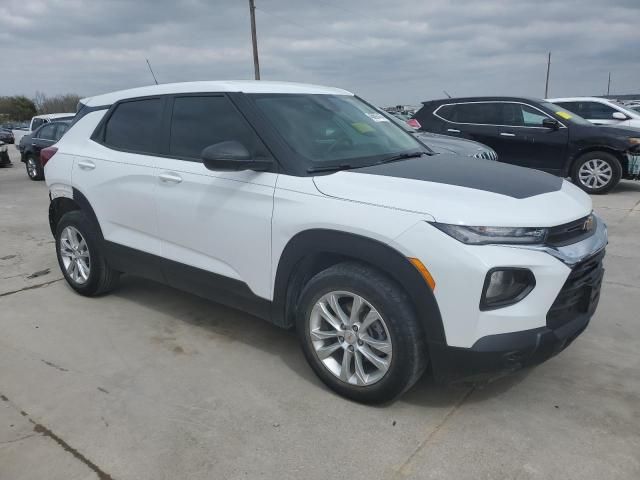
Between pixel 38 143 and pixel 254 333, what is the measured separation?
12.1 metres

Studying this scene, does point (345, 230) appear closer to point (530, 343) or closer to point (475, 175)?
point (475, 175)

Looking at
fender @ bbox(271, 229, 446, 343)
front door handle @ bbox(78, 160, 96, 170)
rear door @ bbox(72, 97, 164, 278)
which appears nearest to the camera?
fender @ bbox(271, 229, 446, 343)

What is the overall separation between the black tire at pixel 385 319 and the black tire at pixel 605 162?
798 centimetres

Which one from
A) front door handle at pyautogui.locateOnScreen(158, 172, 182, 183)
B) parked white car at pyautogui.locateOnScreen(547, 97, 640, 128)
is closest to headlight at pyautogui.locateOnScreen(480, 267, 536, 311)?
front door handle at pyautogui.locateOnScreen(158, 172, 182, 183)

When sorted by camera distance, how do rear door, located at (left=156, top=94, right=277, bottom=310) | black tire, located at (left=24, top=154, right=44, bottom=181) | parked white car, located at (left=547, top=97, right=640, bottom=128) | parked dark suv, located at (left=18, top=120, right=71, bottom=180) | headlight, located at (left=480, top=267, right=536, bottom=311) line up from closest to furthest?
headlight, located at (left=480, top=267, right=536, bottom=311)
rear door, located at (left=156, top=94, right=277, bottom=310)
parked white car, located at (left=547, top=97, right=640, bottom=128)
parked dark suv, located at (left=18, top=120, right=71, bottom=180)
black tire, located at (left=24, top=154, right=44, bottom=181)

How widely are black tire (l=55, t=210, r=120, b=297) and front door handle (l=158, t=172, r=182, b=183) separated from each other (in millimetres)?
1060

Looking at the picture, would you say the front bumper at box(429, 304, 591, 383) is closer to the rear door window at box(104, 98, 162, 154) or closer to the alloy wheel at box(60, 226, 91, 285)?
the rear door window at box(104, 98, 162, 154)

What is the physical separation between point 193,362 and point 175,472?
43.5 inches

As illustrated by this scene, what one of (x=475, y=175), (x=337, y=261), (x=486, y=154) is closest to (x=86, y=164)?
(x=337, y=261)

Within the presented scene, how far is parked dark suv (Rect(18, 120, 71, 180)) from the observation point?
44.1 ft

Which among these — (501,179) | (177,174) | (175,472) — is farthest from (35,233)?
(501,179)

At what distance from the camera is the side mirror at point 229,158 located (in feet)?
9.89

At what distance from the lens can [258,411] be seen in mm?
2955

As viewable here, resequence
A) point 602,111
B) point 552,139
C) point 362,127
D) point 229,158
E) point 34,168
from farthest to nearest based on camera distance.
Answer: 1. point 34,168
2. point 602,111
3. point 552,139
4. point 362,127
5. point 229,158
